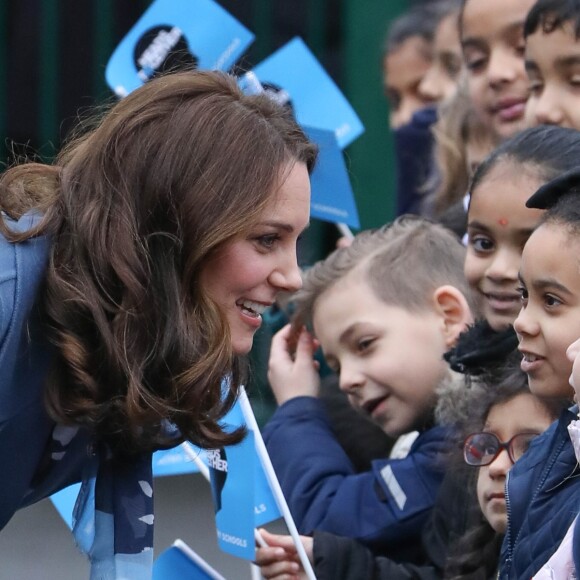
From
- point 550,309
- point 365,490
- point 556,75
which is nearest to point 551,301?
point 550,309

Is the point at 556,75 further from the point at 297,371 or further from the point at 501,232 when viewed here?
the point at 297,371

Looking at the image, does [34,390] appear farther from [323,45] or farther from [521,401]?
[323,45]

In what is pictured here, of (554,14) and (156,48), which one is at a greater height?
(554,14)

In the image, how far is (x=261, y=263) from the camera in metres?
2.74

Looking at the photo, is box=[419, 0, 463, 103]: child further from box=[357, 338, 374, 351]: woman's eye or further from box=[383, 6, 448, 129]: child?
box=[357, 338, 374, 351]: woman's eye

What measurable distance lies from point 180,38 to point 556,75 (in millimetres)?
1251

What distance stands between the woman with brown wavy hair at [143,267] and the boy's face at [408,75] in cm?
260

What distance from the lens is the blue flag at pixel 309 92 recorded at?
4.26 meters

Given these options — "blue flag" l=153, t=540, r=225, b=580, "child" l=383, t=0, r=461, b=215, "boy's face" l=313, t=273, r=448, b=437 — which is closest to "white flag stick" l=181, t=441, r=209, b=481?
"blue flag" l=153, t=540, r=225, b=580

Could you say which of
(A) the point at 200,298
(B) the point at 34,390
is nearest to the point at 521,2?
(A) the point at 200,298

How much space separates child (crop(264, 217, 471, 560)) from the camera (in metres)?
3.31

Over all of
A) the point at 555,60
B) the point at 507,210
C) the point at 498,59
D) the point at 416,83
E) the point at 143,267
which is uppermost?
the point at 143,267

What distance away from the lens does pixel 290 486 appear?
3477 millimetres

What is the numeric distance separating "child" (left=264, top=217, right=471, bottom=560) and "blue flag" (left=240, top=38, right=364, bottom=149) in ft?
2.15
